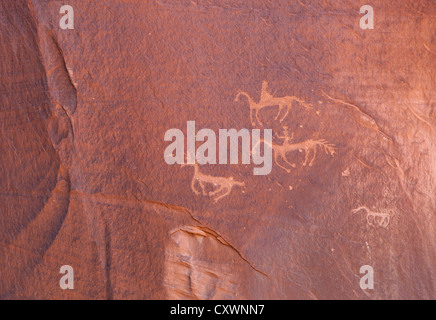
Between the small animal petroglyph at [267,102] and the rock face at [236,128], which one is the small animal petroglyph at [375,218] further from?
the small animal petroglyph at [267,102]

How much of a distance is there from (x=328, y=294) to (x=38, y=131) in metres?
1.64

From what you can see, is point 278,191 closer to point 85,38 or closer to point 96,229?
point 96,229

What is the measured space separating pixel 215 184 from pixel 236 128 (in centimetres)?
29

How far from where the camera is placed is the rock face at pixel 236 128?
5.36 ft

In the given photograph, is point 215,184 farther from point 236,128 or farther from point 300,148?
point 300,148

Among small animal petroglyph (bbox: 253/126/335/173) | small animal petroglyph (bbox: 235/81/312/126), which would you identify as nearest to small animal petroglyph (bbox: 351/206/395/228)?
small animal petroglyph (bbox: 253/126/335/173)

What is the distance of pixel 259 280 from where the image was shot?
1660 millimetres

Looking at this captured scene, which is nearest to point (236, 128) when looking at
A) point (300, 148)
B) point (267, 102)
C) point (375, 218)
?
point (267, 102)

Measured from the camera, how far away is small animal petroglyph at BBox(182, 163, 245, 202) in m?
1.64

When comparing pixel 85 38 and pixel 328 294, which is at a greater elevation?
pixel 85 38

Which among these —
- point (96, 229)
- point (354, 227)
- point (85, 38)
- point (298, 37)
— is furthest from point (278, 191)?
point (85, 38)

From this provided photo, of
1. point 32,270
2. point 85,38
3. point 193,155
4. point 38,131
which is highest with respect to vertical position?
point 85,38

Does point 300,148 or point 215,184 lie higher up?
point 300,148

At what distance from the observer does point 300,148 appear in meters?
1.64
